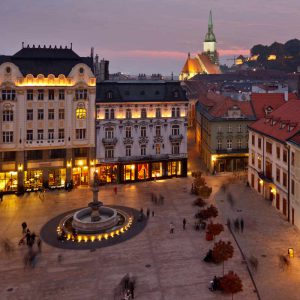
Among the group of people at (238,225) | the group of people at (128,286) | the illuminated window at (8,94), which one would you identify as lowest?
the group of people at (128,286)

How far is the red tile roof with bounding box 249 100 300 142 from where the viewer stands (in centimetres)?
5036

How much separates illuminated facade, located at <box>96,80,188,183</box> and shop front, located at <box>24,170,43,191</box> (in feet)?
33.6

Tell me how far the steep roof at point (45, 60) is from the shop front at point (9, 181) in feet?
54.8

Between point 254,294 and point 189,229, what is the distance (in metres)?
15.0

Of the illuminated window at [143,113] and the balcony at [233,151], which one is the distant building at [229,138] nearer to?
the balcony at [233,151]

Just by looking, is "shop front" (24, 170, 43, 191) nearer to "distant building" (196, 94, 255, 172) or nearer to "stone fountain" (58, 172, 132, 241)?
"stone fountain" (58, 172, 132, 241)

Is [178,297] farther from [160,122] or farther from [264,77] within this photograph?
[264,77]

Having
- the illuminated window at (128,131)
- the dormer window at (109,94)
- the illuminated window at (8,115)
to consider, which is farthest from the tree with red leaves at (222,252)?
the illuminated window at (8,115)

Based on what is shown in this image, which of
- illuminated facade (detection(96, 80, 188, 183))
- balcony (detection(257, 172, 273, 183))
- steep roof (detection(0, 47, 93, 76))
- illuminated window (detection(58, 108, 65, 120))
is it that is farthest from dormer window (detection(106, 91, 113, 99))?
balcony (detection(257, 172, 273, 183))

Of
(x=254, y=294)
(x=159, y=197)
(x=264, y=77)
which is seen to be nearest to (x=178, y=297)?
(x=254, y=294)

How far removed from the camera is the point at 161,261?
36625 millimetres

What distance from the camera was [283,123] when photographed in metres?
52.7

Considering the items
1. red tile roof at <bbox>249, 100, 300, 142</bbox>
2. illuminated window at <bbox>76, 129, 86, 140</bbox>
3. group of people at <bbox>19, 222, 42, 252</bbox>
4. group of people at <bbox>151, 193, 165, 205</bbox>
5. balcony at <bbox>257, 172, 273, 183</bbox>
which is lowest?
group of people at <bbox>19, 222, 42, 252</bbox>

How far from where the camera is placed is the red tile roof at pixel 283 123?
165ft
